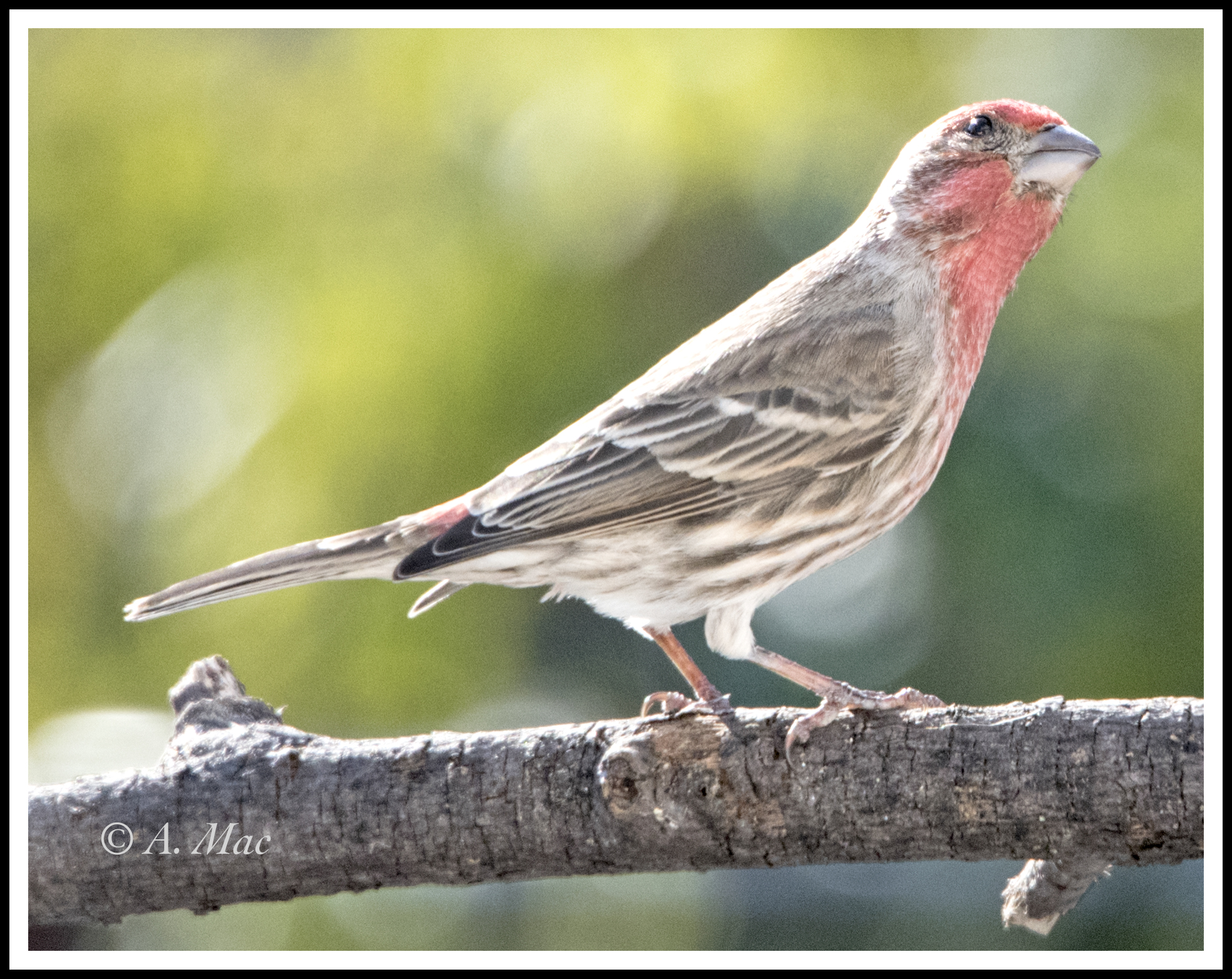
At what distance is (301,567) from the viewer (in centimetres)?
320

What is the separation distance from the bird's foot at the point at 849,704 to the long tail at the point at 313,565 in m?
1.06

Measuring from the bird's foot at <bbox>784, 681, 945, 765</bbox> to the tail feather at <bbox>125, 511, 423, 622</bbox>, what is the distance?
1.10 metres

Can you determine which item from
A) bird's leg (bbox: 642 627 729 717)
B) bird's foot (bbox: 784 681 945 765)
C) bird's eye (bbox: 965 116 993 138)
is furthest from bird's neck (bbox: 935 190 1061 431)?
bird's leg (bbox: 642 627 729 717)

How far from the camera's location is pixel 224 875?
2.99 m

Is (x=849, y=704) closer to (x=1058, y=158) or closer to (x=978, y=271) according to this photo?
(x=978, y=271)

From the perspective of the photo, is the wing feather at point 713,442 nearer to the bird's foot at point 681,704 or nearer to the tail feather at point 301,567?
the tail feather at point 301,567

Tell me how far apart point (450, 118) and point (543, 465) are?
1066 millimetres

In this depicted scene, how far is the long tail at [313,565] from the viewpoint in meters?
3.15

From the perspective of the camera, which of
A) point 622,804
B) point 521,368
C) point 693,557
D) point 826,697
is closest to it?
point 622,804

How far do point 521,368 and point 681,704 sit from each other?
42.7 inches

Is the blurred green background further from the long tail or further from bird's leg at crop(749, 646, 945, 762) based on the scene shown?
the long tail

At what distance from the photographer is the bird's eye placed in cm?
340

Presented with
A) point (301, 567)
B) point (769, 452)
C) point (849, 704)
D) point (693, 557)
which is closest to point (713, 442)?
point (769, 452)

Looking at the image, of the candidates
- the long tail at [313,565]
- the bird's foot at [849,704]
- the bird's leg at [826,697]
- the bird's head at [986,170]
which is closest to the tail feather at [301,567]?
the long tail at [313,565]
